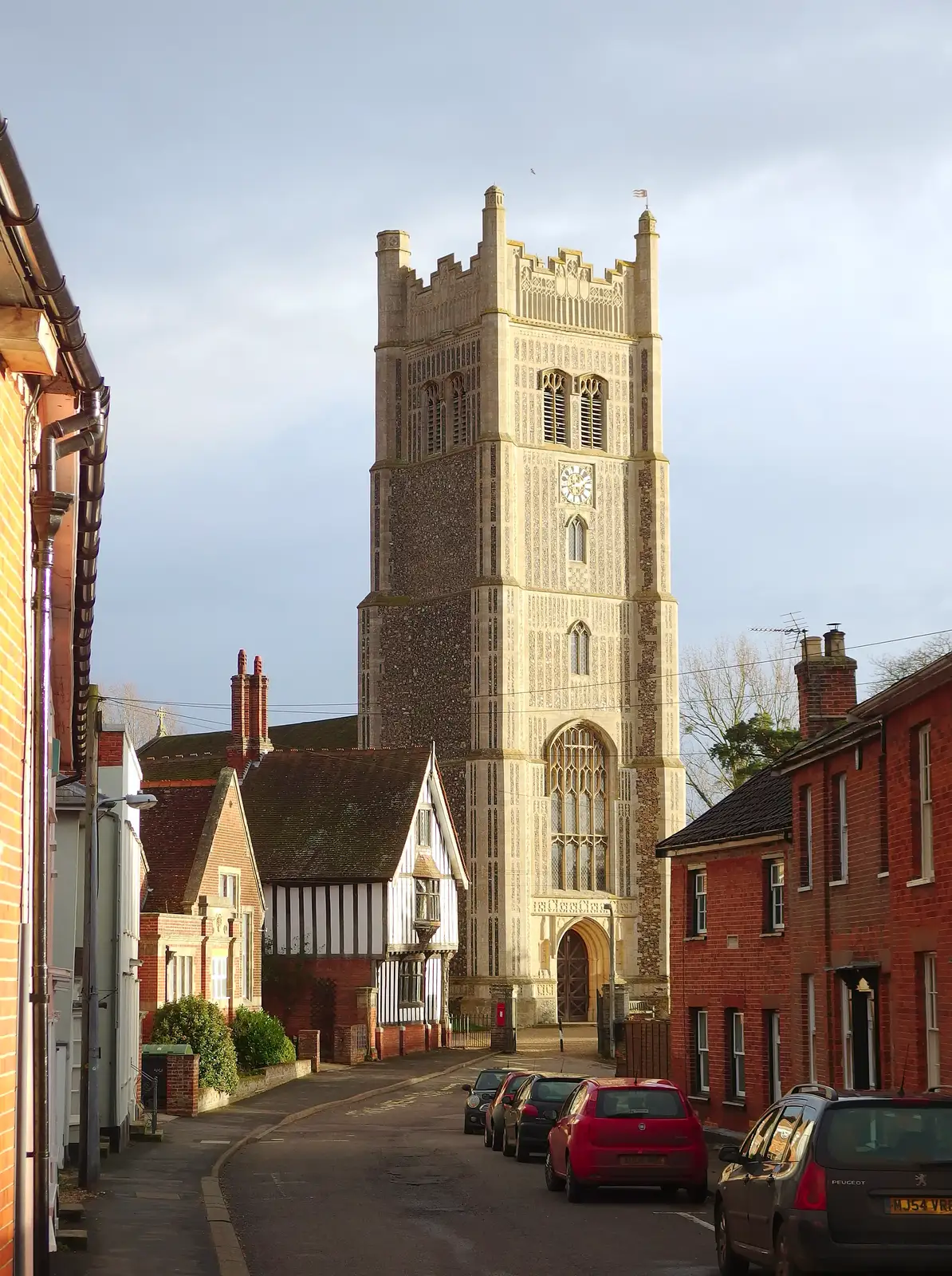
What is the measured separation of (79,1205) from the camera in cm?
1952

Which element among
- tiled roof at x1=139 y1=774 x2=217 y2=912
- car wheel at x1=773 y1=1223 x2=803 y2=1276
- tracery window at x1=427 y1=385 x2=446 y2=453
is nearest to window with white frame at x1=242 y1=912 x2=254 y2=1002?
tiled roof at x1=139 y1=774 x2=217 y2=912

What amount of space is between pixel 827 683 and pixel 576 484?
1734 inches

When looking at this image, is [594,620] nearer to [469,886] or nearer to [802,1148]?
[469,886]

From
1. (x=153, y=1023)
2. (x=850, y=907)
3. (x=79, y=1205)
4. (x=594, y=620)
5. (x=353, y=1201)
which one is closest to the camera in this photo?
(x=79, y=1205)

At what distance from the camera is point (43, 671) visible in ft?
35.6

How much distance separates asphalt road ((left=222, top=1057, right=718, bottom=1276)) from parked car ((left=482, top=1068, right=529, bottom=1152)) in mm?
264

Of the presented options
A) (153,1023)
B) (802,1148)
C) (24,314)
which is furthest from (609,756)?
(24,314)

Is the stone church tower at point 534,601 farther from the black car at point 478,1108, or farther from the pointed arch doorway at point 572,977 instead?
the black car at point 478,1108

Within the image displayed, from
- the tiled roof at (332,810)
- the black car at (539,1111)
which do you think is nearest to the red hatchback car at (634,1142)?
the black car at (539,1111)

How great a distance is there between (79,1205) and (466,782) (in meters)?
48.9

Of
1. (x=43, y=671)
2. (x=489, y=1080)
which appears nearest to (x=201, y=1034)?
(x=489, y=1080)

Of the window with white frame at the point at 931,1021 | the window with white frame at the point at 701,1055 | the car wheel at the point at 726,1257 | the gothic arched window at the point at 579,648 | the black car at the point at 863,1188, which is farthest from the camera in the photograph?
the gothic arched window at the point at 579,648

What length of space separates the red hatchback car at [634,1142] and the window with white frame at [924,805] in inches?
144

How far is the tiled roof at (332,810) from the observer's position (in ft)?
180
